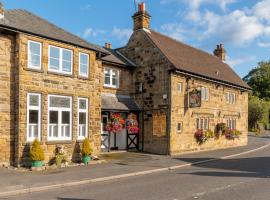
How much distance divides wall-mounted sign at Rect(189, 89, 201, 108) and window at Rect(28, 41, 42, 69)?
1162 cm

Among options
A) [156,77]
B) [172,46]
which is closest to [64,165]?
[156,77]

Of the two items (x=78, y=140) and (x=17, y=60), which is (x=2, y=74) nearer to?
(x=17, y=60)

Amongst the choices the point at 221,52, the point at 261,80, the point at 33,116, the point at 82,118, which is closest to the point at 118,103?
the point at 82,118

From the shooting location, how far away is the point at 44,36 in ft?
52.6

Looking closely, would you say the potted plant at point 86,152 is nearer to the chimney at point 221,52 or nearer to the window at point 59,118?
the window at point 59,118

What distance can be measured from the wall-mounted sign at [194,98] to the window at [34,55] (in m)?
11.6

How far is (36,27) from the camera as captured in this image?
16.6 metres

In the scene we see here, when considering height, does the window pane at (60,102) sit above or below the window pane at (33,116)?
above

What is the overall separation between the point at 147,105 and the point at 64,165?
31.4 ft

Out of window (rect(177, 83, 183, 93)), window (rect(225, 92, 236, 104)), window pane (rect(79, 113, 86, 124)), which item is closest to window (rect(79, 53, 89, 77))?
window pane (rect(79, 113, 86, 124))

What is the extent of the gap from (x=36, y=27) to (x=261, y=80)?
206 ft

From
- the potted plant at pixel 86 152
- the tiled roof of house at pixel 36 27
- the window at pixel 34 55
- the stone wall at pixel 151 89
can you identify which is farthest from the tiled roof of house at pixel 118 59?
the potted plant at pixel 86 152

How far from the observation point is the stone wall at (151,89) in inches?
891

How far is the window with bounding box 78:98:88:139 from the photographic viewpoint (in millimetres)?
17984
